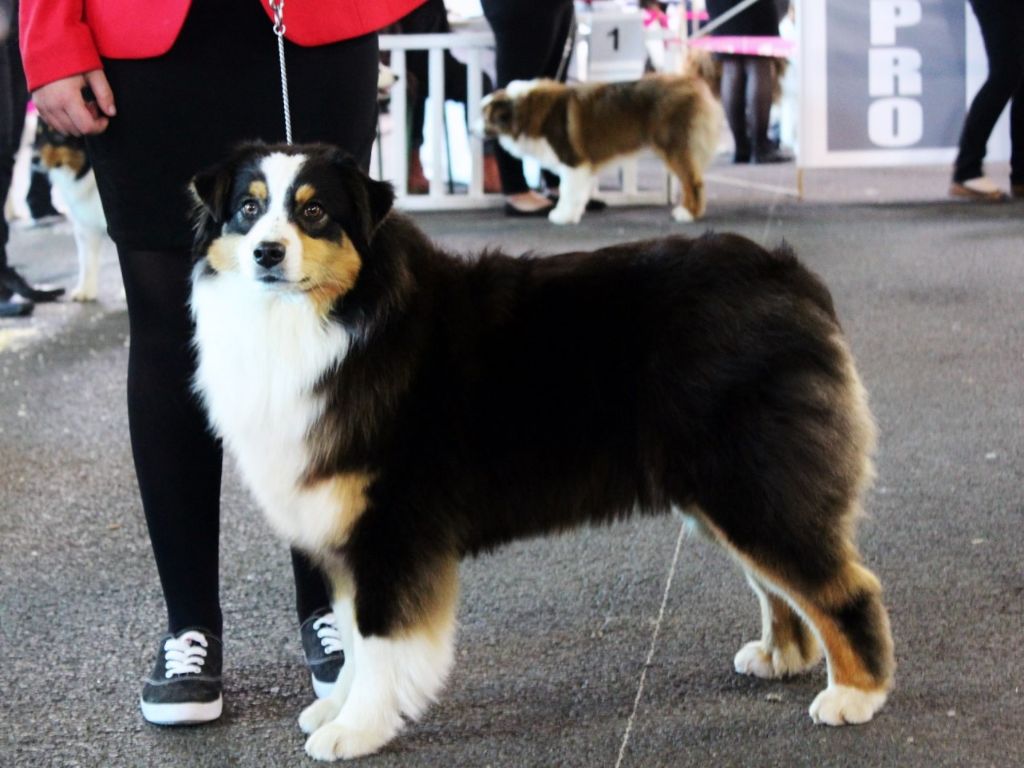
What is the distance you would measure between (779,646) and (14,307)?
4.33 meters

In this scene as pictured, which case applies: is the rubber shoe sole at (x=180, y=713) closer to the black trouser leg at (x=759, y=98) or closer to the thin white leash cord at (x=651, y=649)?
the thin white leash cord at (x=651, y=649)

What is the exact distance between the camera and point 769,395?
6.46 feet

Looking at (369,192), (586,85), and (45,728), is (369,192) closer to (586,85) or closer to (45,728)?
(45,728)

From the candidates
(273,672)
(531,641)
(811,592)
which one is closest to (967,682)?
(811,592)

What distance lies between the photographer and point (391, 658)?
2.00m

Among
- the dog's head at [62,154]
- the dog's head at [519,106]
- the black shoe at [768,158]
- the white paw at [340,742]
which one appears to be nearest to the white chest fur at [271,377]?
the white paw at [340,742]

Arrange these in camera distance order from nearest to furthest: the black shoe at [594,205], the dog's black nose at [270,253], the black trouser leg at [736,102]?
the dog's black nose at [270,253]
the black shoe at [594,205]
the black trouser leg at [736,102]

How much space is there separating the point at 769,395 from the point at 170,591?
3.72ft

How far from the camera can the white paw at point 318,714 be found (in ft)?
6.89

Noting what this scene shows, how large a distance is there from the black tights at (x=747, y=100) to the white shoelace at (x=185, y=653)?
7.72 metres

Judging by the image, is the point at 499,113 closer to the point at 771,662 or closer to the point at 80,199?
the point at 80,199

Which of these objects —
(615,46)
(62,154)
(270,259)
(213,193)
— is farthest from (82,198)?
(270,259)

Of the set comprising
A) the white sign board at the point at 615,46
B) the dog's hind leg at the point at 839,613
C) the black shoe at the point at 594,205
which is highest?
the white sign board at the point at 615,46

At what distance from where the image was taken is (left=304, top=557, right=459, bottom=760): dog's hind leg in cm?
199
